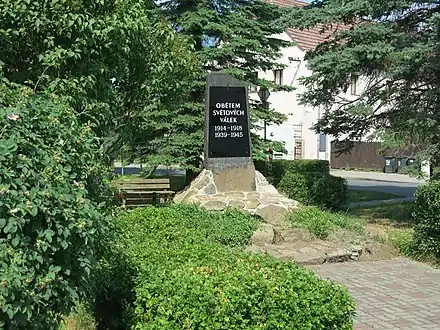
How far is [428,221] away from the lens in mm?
8344

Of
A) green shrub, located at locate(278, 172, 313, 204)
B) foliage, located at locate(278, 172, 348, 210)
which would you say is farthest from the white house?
foliage, located at locate(278, 172, 348, 210)

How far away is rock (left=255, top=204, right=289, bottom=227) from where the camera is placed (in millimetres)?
9672

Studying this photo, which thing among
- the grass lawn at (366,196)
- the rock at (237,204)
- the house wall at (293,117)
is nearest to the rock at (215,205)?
the rock at (237,204)

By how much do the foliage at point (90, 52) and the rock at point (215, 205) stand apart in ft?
11.8

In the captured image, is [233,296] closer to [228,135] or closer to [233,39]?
[228,135]

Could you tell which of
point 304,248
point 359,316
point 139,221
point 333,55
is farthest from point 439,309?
point 333,55

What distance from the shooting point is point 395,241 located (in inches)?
380

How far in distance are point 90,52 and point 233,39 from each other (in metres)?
11.2

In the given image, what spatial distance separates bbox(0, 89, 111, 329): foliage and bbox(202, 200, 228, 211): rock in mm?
6564

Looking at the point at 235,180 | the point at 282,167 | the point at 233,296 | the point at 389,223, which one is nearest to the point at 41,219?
the point at 233,296

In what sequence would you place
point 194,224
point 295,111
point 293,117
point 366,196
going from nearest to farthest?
point 194,224 → point 366,196 → point 295,111 → point 293,117

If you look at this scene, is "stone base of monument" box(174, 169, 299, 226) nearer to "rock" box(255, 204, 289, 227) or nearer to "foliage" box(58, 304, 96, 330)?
"rock" box(255, 204, 289, 227)

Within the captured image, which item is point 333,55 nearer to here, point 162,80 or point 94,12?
point 162,80

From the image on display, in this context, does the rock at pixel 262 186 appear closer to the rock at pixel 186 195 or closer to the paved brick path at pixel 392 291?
the rock at pixel 186 195
